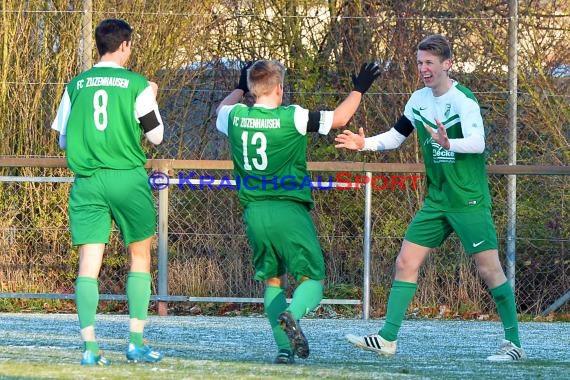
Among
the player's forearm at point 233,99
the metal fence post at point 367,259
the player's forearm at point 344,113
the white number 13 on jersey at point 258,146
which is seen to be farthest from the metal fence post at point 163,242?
the player's forearm at point 344,113

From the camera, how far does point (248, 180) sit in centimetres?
658

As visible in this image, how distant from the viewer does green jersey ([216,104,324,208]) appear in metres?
6.47

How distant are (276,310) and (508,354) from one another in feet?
4.81

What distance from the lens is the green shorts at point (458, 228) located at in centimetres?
718

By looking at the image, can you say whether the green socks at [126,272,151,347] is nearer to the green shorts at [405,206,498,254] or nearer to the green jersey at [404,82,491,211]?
the green shorts at [405,206,498,254]

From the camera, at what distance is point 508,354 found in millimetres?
7117

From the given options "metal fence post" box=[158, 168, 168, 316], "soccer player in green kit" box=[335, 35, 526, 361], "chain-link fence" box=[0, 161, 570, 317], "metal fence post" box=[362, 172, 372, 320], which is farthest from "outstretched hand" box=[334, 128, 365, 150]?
"metal fence post" box=[158, 168, 168, 316]

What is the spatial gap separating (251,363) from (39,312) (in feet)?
15.7

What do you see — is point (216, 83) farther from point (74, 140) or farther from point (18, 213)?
point (74, 140)

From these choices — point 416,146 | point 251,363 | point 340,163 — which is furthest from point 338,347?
point 416,146

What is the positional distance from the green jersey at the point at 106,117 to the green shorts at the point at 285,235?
2.41ft

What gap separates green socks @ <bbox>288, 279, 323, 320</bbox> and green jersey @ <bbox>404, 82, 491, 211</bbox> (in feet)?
3.48

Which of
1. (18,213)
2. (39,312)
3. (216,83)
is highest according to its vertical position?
(216,83)

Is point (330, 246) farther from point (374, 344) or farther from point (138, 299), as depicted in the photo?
point (138, 299)
